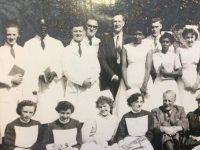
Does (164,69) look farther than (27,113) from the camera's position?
Yes

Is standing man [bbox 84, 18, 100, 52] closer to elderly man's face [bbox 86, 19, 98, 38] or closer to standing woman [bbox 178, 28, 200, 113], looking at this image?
elderly man's face [bbox 86, 19, 98, 38]

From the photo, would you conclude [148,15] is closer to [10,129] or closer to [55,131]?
[55,131]

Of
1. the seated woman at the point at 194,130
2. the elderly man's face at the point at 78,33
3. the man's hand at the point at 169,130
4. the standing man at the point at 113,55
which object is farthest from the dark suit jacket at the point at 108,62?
the seated woman at the point at 194,130

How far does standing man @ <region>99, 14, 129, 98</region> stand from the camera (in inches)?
75.9

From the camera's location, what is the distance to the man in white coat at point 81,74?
1.91 m

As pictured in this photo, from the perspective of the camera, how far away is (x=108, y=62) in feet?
6.33

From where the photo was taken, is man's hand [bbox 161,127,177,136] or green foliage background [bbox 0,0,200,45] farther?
man's hand [bbox 161,127,177,136]

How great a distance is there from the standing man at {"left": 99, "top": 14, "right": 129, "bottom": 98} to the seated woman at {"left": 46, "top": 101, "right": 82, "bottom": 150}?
0.21m

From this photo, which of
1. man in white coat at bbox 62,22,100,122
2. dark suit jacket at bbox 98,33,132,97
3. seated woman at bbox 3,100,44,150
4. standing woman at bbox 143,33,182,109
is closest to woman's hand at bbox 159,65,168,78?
standing woman at bbox 143,33,182,109

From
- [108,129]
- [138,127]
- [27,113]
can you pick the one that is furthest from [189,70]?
[27,113]

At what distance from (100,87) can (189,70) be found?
466 millimetres

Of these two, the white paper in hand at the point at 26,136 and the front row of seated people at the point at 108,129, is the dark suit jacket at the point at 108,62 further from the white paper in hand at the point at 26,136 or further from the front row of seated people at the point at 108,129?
the white paper in hand at the point at 26,136

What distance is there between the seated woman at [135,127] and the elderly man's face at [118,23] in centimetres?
31

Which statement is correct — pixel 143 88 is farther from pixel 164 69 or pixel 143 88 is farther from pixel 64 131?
pixel 64 131
